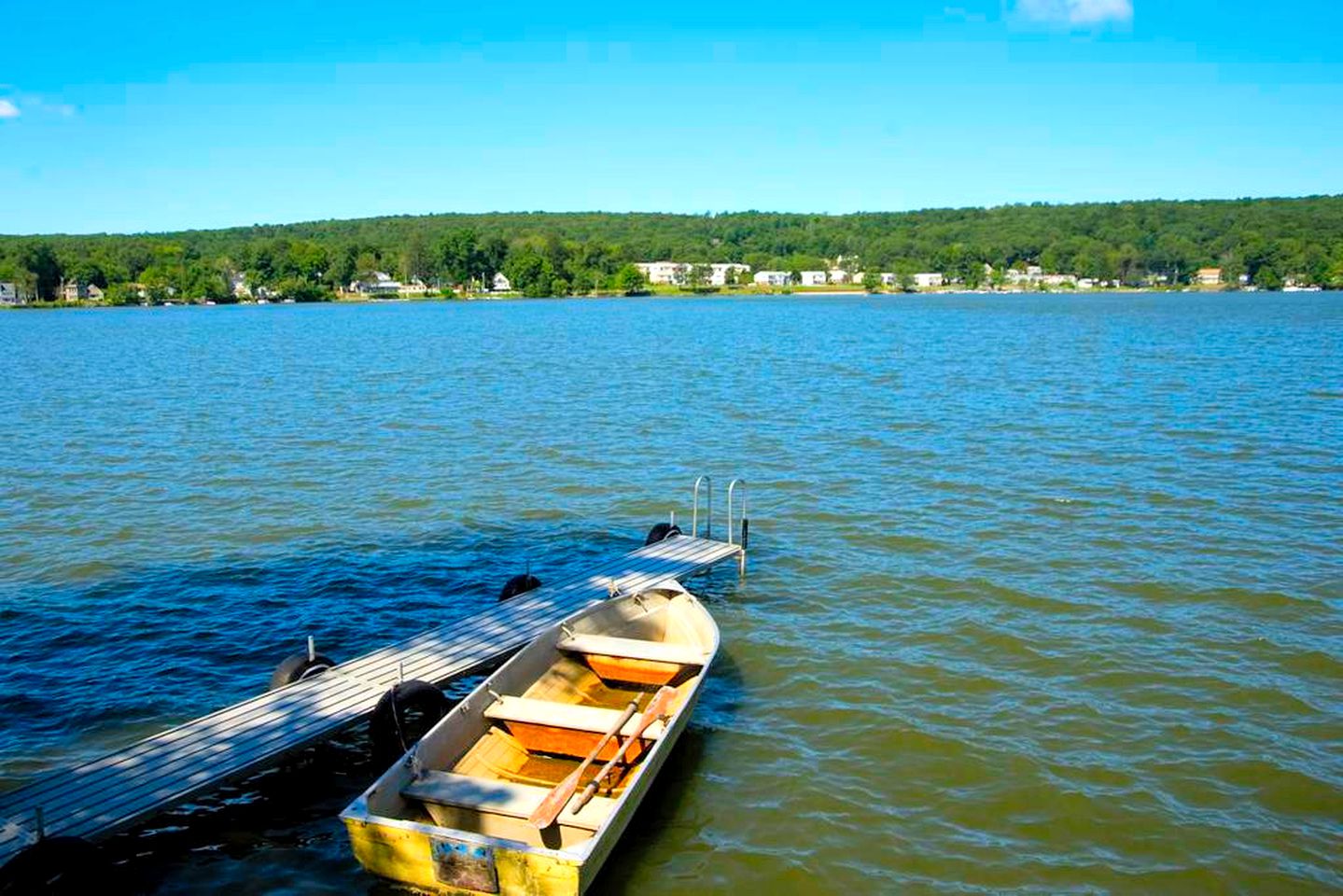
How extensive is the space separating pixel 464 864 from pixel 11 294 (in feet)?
658

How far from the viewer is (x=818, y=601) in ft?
55.3

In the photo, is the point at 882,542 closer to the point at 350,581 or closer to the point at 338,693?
the point at 350,581

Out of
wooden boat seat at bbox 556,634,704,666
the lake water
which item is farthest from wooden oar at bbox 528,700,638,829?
wooden boat seat at bbox 556,634,704,666

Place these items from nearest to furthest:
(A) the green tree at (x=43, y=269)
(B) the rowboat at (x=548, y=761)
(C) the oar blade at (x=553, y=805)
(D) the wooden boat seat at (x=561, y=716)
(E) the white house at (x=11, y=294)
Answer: (B) the rowboat at (x=548, y=761) → (C) the oar blade at (x=553, y=805) → (D) the wooden boat seat at (x=561, y=716) → (E) the white house at (x=11, y=294) → (A) the green tree at (x=43, y=269)

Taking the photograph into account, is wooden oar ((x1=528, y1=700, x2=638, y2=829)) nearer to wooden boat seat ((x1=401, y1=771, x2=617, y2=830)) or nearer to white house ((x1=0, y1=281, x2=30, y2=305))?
wooden boat seat ((x1=401, y1=771, x2=617, y2=830))

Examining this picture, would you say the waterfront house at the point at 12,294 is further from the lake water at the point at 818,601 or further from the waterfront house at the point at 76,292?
the lake water at the point at 818,601

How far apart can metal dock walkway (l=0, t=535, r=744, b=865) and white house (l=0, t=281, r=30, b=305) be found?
192 meters

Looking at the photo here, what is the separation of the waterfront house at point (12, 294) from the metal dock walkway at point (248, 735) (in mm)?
191758

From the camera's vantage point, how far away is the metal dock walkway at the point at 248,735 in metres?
9.16

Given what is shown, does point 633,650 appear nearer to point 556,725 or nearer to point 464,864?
point 556,725

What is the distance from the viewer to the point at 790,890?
9391 mm

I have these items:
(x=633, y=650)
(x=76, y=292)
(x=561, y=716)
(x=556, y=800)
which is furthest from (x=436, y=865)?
(x=76, y=292)

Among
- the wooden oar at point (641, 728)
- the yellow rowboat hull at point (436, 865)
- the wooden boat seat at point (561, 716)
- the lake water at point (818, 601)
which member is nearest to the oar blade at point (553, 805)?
the wooden oar at point (641, 728)

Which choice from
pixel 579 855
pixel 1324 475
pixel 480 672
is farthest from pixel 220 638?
pixel 1324 475
